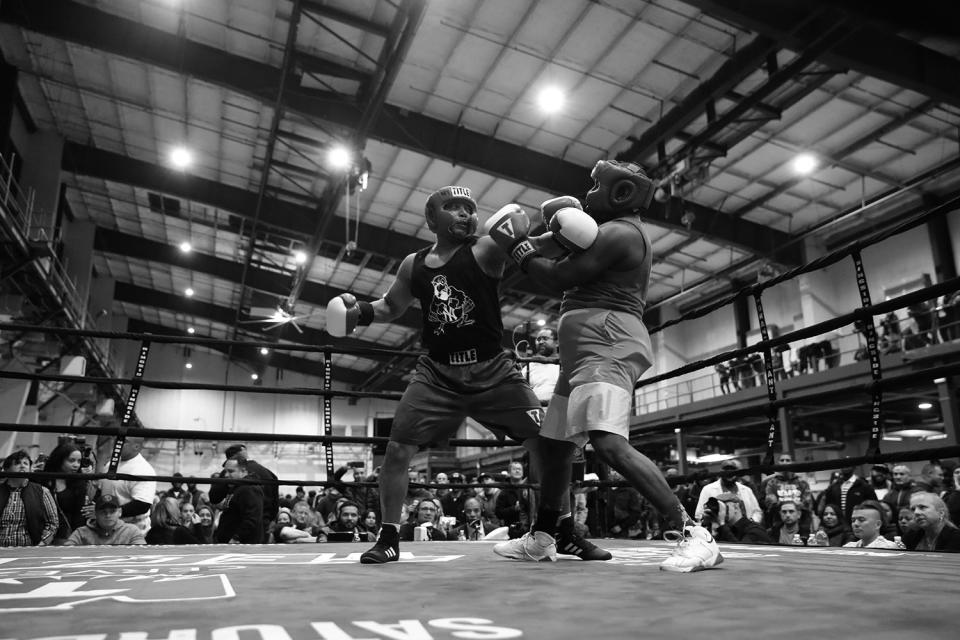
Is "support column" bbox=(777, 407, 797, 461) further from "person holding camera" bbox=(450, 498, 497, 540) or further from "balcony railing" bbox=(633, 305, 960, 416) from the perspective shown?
→ "person holding camera" bbox=(450, 498, 497, 540)

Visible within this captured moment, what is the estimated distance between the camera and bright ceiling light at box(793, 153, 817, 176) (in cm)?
1058

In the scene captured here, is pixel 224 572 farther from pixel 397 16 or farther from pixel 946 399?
pixel 946 399

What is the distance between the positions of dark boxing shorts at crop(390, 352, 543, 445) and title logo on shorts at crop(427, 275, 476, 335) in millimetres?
152

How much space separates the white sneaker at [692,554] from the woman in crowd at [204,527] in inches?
186

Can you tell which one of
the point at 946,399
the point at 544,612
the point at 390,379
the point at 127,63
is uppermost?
the point at 127,63

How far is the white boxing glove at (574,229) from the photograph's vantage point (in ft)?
7.18

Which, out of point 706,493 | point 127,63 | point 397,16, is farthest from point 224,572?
point 127,63

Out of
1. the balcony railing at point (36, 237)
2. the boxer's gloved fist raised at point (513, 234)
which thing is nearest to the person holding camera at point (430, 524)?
the boxer's gloved fist raised at point (513, 234)

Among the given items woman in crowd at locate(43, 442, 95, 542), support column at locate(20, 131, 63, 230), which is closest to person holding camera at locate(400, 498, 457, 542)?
woman in crowd at locate(43, 442, 95, 542)

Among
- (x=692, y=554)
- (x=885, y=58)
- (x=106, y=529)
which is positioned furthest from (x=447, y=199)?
(x=885, y=58)

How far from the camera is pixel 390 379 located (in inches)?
973

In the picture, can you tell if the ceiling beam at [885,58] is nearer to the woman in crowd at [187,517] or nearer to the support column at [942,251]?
the support column at [942,251]

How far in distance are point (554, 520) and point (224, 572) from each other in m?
1.12

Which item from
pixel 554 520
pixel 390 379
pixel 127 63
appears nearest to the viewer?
pixel 554 520
